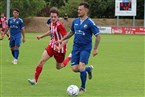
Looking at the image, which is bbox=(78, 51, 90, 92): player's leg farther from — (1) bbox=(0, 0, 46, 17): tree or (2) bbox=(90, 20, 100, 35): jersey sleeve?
(1) bbox=(0, 0, 46, 17): tree

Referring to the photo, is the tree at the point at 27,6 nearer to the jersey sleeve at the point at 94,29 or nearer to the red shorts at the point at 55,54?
the red shorts at the point at 55,54

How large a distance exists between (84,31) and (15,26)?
6.99 m

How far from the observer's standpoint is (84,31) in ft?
34.1

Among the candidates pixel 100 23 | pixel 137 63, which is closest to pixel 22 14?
pixel 100 23

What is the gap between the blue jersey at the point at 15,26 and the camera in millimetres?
16891

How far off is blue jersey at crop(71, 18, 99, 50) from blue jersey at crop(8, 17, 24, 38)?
6.68 m

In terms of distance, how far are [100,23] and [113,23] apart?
2031 millimetres

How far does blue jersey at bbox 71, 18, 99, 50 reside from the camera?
10352 mm

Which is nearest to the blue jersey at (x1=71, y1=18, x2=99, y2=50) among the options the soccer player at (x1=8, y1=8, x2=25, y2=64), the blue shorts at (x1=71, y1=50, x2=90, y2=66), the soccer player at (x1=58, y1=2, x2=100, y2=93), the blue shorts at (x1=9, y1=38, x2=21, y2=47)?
the soccer player at (x1=58, y1=2, x2=100, y2=93)

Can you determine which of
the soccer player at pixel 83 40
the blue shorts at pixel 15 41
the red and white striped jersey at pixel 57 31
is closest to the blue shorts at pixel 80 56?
the soccer player at pixel 83 40

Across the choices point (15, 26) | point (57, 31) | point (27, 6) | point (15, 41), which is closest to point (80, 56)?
point (57, 31)

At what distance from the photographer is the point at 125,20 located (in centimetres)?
7012

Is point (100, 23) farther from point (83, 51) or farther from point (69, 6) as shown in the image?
point (83, 51)

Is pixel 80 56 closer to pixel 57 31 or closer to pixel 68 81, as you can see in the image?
pixel 57 31
